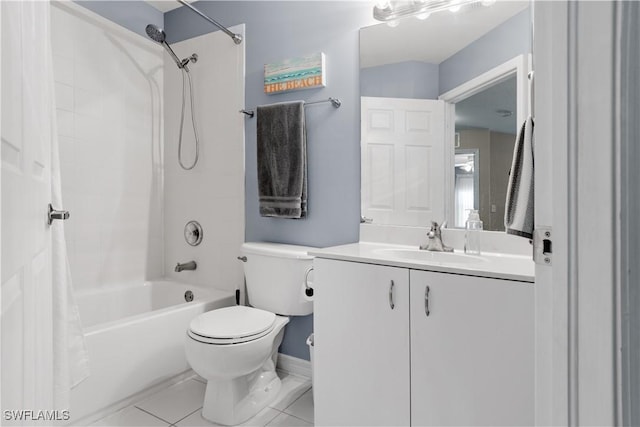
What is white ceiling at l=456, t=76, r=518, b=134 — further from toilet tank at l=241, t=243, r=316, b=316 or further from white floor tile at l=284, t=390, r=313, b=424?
white floor tile at l=284, t=390, r=313, b=424

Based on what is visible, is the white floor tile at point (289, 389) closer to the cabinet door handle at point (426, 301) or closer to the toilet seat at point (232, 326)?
the toilet seat at point (232, 326)

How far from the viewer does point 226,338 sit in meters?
1.53

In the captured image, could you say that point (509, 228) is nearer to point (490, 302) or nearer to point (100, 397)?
point (490, 302)

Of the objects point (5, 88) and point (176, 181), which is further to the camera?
point (176, 181)

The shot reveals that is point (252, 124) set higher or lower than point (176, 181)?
higher

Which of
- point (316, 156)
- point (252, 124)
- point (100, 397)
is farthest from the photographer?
point (252, 124)

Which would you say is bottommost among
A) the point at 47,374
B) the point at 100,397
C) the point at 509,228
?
the point at 100,397

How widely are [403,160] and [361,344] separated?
905mm

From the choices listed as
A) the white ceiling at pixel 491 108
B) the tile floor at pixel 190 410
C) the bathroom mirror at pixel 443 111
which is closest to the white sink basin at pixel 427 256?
the bathroom mirror at pixel 443 111

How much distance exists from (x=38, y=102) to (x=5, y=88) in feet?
1.29

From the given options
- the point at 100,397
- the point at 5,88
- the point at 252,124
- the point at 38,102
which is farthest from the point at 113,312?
the point at 5,88

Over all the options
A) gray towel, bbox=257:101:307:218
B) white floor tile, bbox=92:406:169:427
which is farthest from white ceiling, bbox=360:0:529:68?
white floor tile, bbox=92:406:169:427

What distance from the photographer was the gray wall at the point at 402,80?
177cm

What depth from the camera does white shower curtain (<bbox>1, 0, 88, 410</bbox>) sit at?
618mm
